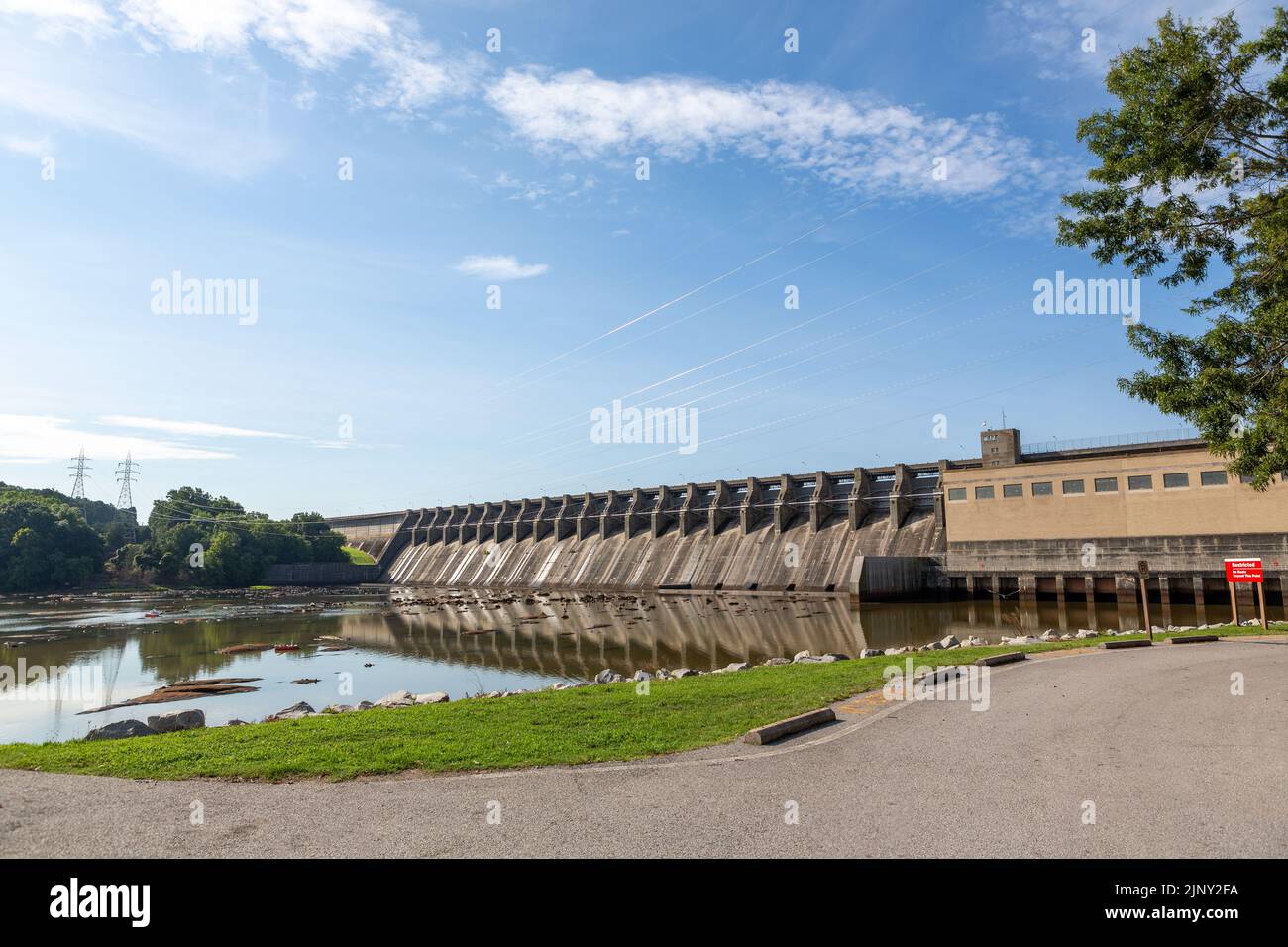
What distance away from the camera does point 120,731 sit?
14234mm

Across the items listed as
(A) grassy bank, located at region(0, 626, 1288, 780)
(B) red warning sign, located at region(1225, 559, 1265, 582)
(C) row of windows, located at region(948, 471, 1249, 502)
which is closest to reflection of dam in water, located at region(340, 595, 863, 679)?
(C) row of windows, located at region(948, 471, 1249, 502)

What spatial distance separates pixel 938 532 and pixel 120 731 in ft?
190

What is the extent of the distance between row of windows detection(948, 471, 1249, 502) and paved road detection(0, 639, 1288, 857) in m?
41.1

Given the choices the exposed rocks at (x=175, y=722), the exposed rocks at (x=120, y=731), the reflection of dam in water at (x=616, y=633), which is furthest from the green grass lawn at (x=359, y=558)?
the exposed rocks at (x=120, y=731)

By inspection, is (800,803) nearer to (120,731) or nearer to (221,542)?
(120,731)

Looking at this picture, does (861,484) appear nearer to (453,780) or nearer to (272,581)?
(453,780)

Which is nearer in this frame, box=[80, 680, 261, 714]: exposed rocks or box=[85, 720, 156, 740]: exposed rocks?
box=[85, 720, 156, 740]: exposed rocks

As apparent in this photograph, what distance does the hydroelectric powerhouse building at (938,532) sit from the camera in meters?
45.3

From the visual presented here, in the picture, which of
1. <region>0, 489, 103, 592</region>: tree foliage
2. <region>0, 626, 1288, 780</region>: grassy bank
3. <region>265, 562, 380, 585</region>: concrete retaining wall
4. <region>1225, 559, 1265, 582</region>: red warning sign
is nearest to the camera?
<region>0, 626, 1288, 780</region>: grassy bank

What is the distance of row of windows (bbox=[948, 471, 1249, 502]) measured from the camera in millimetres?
45406

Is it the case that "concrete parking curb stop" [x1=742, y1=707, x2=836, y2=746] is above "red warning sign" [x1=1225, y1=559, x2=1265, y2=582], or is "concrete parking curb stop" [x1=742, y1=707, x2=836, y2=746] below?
below

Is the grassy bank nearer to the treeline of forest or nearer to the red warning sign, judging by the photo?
the red warning sign
